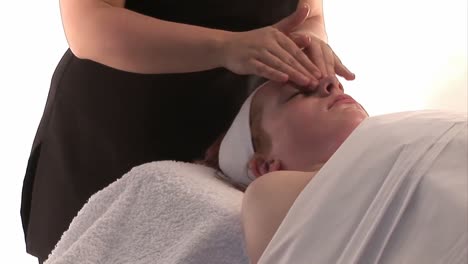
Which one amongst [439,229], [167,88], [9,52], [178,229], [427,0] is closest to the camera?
[439,229]

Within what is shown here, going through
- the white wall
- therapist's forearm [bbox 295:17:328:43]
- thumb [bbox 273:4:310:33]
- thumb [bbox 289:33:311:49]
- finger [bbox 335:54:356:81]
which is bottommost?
the white wall

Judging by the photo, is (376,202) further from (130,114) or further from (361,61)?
(361,61)

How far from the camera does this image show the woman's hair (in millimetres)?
1323

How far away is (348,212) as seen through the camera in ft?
2.78

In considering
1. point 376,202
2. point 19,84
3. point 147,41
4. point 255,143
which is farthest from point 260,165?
point 19,84

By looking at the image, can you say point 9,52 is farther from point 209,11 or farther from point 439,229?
point 439,229

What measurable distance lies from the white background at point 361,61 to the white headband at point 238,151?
907mm

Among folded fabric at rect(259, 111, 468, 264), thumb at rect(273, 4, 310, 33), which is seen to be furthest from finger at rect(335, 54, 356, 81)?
folded fabric at rect(259, 111, 468, 264)

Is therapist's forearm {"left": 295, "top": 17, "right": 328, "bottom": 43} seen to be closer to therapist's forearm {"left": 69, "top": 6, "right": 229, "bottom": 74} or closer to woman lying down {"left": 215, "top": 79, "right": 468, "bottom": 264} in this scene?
therapist's forearm {"left": 69, "top": 6, "right": 229, "bottom": 74}

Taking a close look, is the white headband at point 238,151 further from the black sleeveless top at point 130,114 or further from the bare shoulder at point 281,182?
the bare shoulder at point 281,182

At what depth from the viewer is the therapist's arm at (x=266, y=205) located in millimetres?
991

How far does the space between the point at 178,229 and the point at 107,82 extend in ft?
1.41

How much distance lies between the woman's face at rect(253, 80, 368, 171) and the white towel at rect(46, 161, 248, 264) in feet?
0.39

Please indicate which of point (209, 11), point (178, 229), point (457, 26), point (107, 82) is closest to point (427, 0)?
point (457, 26)
